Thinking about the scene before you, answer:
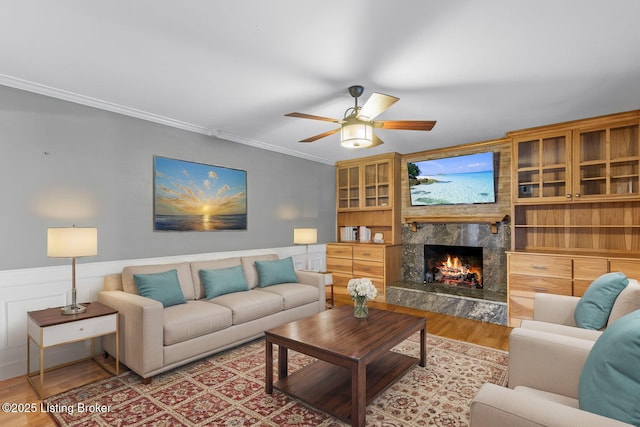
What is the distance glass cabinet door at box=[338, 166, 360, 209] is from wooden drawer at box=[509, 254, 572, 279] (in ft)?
8.92

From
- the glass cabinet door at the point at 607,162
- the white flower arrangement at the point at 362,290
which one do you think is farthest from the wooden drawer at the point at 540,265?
the white flower arrangement at the point at 362,290

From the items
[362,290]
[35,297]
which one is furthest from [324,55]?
[35,297]

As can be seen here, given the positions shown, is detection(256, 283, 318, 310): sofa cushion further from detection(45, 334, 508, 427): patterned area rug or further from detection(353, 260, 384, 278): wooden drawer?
detection(353, 260, 384, 278): wooden drawer

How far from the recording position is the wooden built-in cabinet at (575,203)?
362 cm

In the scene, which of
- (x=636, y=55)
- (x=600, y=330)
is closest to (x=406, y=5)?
(x=636, y=55)

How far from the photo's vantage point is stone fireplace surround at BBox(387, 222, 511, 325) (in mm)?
4234

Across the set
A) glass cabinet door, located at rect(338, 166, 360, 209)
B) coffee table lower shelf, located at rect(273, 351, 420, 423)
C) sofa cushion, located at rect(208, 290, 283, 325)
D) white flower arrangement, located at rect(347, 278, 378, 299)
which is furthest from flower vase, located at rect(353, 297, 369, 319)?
glass cabinet door, located at rect(338, 166, 360, 209)

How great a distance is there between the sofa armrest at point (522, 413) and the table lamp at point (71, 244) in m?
2.92

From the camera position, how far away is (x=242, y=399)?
2375 mm

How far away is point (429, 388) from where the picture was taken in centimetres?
252

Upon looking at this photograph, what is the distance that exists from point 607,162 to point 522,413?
3788 mm

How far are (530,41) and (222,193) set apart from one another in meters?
3.55

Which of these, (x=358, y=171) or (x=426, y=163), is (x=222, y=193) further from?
(x=426, y=163)

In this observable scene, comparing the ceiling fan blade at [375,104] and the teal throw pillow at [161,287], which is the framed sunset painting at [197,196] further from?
the ceiling fan blade at [375,104]
